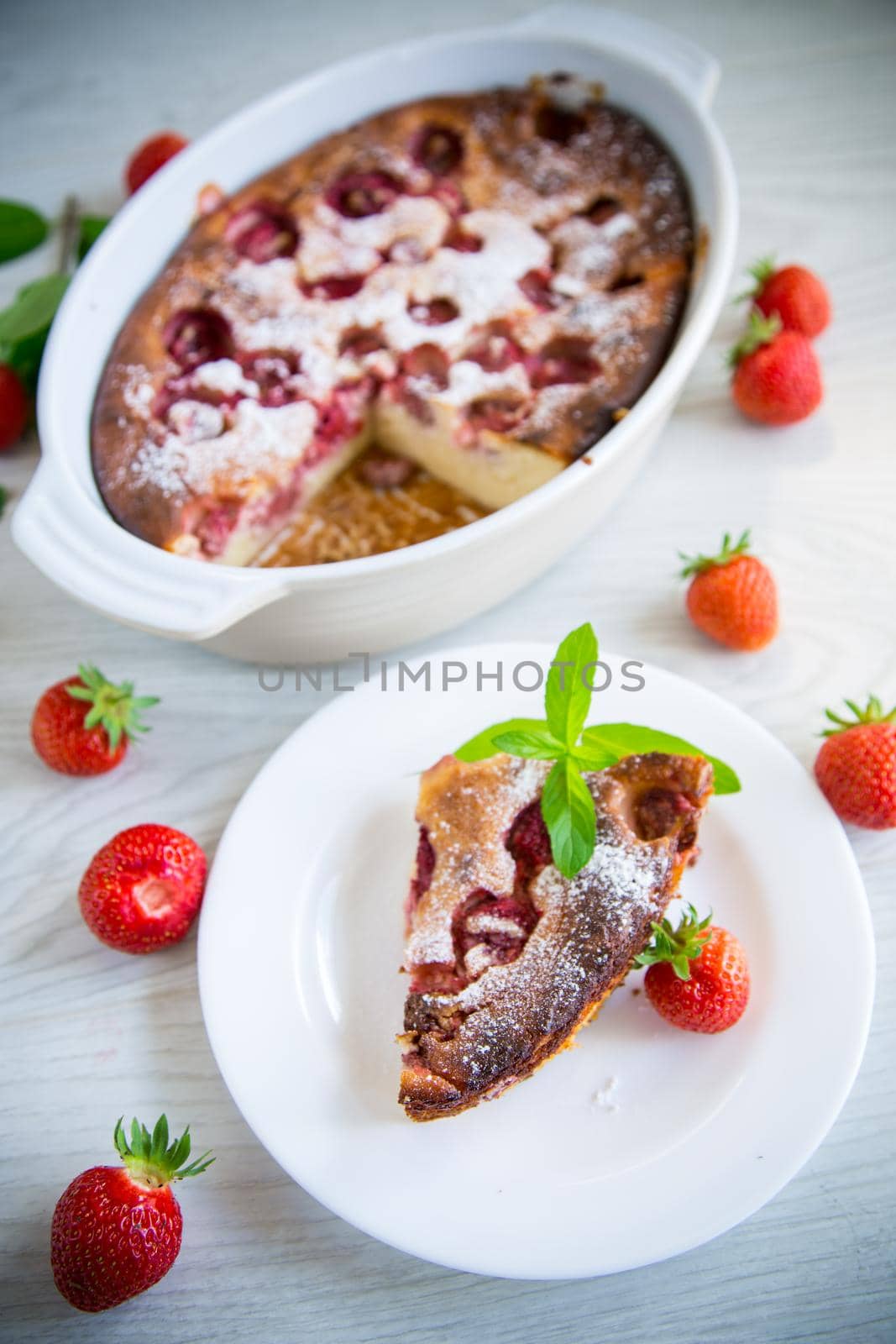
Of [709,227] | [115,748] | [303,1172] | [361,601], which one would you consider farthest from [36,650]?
[709,227]

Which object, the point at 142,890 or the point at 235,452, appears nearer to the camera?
the point at 142,890

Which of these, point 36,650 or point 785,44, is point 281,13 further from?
point 36,650

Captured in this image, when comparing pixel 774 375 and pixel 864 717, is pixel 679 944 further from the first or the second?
pixel 774 375

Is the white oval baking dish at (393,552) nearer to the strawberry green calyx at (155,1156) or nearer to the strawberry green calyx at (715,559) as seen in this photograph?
the strawberry green calyx at (715,559)

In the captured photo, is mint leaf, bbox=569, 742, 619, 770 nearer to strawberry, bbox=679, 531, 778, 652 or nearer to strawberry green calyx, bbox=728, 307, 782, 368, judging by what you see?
strawberry, bbox=679, 531, 778, 652

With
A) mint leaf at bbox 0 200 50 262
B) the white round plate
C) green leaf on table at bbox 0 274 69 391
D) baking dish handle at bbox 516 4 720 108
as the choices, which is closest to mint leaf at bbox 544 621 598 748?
the white round plate

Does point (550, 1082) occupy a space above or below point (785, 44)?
below

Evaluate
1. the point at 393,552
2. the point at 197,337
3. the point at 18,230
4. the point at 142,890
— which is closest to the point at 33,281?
the point at 18,230
